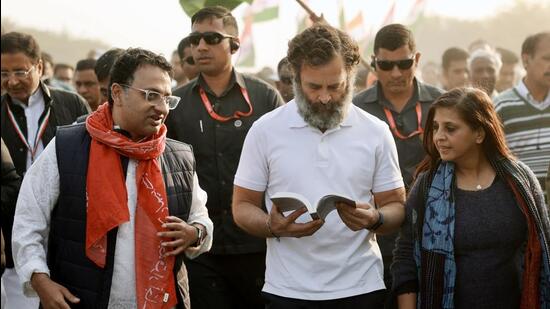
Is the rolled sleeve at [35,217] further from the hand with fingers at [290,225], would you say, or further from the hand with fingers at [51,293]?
the hand with fingers at [290,225]

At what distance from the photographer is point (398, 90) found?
728 cm

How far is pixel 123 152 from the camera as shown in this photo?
17.2ft

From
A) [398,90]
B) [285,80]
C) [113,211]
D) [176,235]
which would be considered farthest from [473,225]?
[285,80]

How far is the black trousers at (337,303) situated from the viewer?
205 inches

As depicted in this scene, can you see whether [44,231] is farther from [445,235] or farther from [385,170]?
[445,235]

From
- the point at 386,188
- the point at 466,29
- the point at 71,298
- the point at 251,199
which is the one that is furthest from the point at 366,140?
the point at 466,29

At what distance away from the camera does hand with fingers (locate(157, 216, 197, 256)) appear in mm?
5223

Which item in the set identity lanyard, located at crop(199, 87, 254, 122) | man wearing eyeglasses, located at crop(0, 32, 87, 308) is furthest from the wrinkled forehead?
man wearing eyeglasses, located at crop(0, 32, 87, 308)

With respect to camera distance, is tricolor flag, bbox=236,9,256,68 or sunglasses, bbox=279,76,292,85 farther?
tricolor flag, bbox=236,9,256,68

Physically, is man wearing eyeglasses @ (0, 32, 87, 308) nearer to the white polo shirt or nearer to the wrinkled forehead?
the wrinkled forehead

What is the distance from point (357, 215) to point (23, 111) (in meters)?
3.48

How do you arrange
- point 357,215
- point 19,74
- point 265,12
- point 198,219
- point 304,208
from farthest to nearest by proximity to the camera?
point 265,12 < point 19,74 < point 198,219 < point 357,215 < point 304,208

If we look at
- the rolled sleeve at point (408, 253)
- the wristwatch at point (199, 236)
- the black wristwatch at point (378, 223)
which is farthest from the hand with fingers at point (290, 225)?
the rolled sleeve at point (408, 253)

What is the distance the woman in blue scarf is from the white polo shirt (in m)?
0.24
